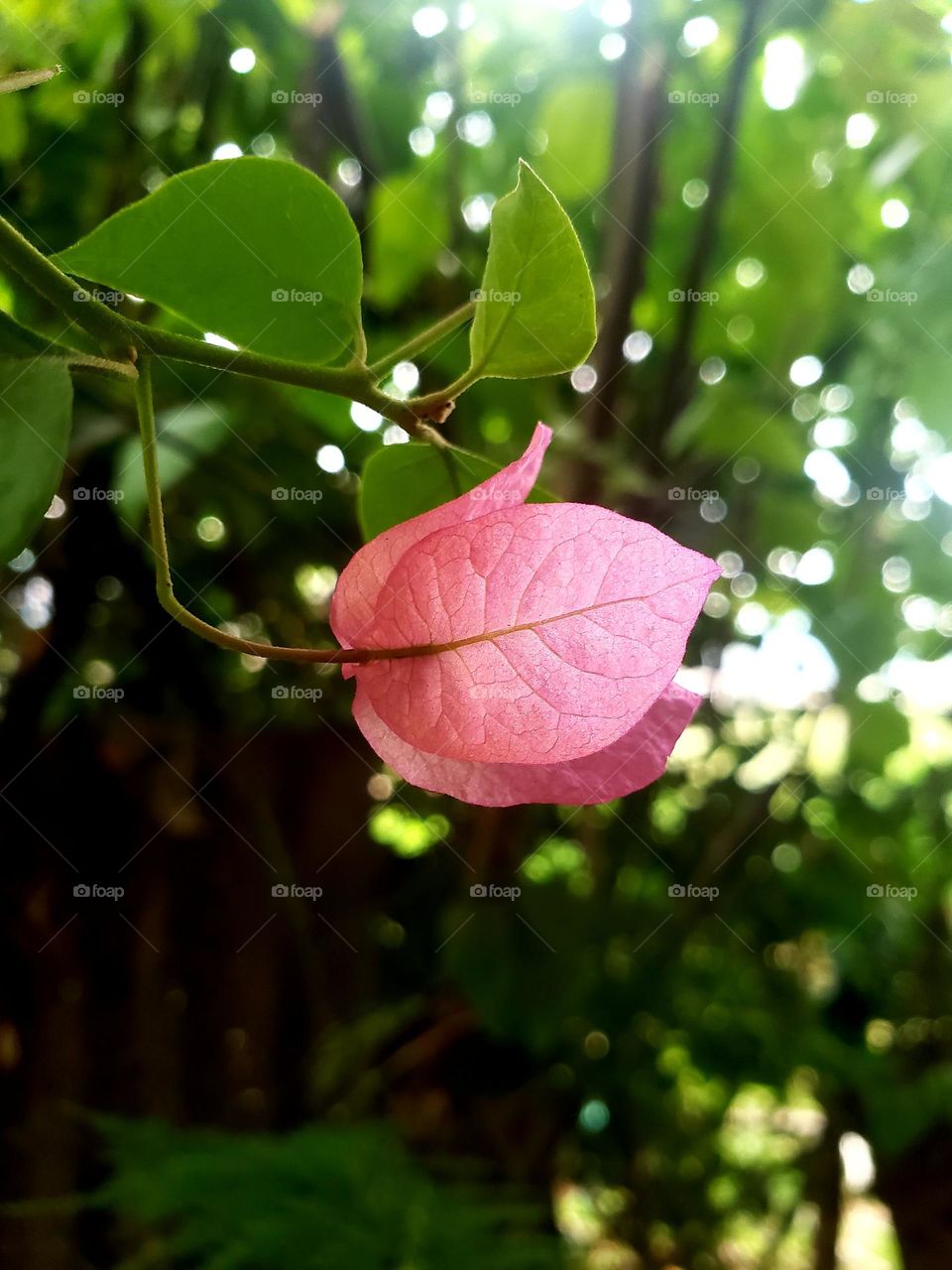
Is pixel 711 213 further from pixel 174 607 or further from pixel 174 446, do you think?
pixel 174 607

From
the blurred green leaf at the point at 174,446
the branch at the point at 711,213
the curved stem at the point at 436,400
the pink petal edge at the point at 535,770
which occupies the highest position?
the branch at the point at 711,213

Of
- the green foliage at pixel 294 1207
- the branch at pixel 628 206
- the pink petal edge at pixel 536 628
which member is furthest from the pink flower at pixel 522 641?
the green foliage at pixel 294 1207

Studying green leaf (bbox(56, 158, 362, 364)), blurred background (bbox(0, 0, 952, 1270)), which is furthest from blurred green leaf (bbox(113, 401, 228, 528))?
green leaf (bbox(56, 158, 362, 364))

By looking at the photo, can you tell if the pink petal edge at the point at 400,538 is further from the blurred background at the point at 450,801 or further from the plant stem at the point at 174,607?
the blurred background at the point at 450,801

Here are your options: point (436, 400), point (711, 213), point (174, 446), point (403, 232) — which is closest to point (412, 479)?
point (436, 400)

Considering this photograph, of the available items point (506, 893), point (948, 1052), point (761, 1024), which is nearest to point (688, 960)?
point (761, 1024)

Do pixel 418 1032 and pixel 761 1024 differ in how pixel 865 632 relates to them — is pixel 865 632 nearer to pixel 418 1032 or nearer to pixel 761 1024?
pixel 761 1024

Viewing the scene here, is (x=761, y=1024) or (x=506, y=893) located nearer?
(x=506, y=893)
